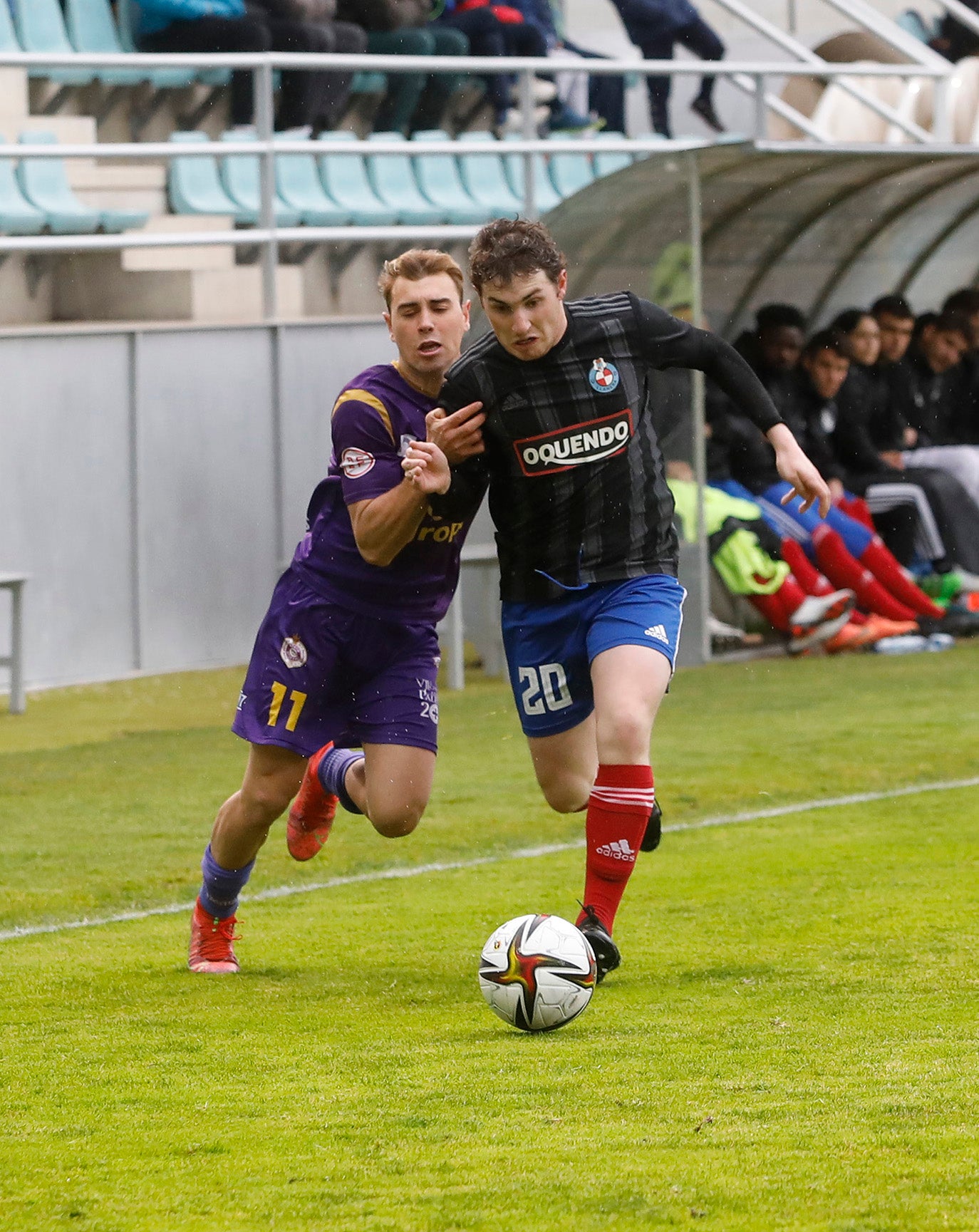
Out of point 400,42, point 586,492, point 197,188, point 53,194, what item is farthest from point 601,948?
point 400,42

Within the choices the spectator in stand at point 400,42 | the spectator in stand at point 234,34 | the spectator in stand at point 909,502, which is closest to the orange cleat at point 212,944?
the spectator in stand at point 909,502

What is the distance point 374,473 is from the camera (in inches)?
202

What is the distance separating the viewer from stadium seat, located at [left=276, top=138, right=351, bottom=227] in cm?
1509

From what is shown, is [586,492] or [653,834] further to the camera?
[653,834]

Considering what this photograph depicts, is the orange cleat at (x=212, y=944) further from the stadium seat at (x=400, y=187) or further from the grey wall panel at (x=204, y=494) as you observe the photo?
the stadium seat at (x=400, y=187)

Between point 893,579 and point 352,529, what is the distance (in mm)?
8201

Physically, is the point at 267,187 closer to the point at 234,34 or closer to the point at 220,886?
the point at 234,34

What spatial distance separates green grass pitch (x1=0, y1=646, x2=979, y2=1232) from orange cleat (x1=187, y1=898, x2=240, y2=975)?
0.08 metres

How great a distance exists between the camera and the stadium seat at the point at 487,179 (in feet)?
54.3

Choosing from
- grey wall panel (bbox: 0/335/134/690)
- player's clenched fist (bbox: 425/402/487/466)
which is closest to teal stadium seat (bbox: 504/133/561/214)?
grey wall panel (bbox: 0/335/134/690)

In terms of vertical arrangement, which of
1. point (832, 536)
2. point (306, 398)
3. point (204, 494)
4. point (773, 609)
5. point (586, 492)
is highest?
point (586, 492)

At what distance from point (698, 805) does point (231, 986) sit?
3.13 m

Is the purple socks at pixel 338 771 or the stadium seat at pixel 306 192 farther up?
the purple socks at pixel 338 771

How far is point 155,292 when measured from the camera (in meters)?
14.1
